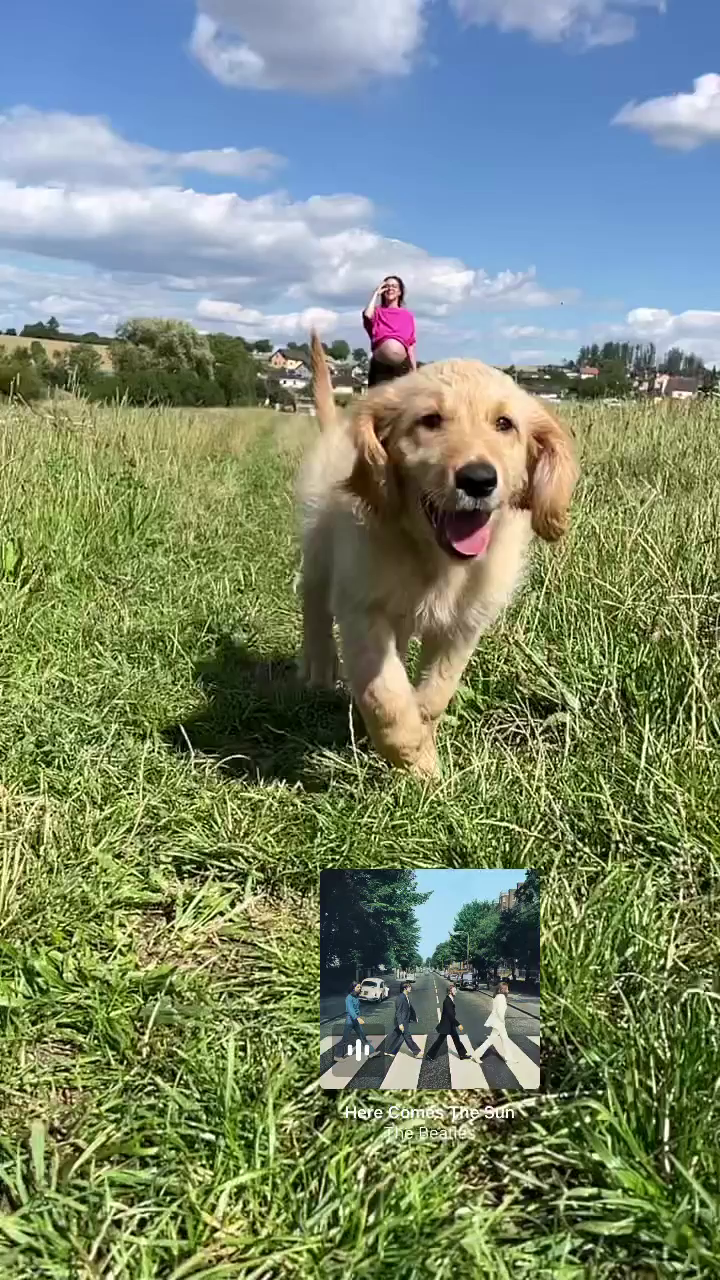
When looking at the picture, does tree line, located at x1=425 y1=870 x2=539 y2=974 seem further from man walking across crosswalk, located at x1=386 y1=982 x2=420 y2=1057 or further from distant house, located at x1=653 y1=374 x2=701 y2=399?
distant house, located at x1=653 y1=374 x2=701 y2=399

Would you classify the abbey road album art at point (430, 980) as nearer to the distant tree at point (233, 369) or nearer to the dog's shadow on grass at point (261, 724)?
the dog's shadow on grass at point (261, 724)

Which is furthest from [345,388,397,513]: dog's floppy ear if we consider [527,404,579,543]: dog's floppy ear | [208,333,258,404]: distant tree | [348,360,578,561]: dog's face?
[208,333,258,404]: distant tree

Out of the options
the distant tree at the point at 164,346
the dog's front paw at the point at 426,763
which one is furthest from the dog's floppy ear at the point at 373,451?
the distant tree at the point at 164,346

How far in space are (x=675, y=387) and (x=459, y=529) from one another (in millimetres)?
6723

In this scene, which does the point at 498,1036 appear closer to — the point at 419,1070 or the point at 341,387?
the point at 419,1070

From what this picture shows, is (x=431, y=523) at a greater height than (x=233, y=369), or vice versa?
(x=233, y=369)

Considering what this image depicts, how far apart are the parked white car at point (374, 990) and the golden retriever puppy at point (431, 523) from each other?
105cm

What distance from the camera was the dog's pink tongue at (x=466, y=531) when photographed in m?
2.49

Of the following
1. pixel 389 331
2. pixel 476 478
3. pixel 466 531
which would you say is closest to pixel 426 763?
pixel 466 531

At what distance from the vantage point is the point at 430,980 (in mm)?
1584

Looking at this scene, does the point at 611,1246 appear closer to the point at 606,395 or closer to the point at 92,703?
the point at 92,703

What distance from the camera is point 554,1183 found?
1.32 meters

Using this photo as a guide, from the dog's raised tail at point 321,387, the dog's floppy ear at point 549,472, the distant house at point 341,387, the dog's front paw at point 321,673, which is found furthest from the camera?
the distant house at point 341,387

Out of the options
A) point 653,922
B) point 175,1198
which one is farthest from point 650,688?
point 175,1198
